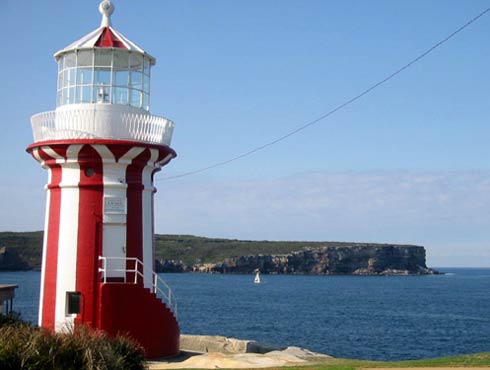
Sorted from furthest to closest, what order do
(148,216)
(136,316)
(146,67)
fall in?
(146,67), (148,216), (136,316)

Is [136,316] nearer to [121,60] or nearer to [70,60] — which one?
[121,60]

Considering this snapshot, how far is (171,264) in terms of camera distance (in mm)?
197750

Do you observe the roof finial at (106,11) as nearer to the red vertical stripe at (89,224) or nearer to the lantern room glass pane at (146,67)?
the lantern room glass pane at (146,67)

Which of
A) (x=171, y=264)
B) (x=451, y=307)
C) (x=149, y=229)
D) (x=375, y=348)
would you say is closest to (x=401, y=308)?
(x=451, y=307)

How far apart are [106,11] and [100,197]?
4929 mm

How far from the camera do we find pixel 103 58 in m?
17.4

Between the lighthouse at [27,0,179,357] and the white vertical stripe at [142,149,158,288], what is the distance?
0.04 meters

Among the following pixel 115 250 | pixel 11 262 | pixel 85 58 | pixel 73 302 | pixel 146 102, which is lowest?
pixel 73 302

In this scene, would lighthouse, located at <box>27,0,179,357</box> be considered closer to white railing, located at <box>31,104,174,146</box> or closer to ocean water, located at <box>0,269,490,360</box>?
white railing, located at <box>31,104,174,146</box>

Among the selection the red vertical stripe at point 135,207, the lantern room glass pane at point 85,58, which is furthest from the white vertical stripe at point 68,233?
Answer: the lantern room glass pane at point 85,58

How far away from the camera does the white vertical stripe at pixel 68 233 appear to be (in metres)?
16.8

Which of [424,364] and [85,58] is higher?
[85,58]

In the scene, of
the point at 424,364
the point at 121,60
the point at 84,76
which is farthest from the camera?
the point at 121,60

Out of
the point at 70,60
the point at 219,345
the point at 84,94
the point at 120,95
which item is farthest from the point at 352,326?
the point at 70,60
